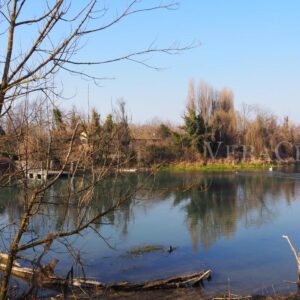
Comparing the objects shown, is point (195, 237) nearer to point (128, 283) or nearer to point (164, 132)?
point (128, 283)

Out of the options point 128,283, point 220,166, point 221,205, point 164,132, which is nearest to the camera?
point 128,283

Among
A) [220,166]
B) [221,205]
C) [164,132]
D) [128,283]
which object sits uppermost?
[164,132]

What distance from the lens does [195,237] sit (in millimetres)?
11445

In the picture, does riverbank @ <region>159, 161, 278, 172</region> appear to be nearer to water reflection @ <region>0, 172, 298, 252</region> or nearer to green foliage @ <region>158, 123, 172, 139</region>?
green foliage @ <region>158, 123, 172, 139</region>

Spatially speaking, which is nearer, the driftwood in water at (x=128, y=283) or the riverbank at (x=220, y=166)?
the driftwood in water at (x=128, y=283)

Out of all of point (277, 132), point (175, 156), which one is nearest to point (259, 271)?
point (175, 156)

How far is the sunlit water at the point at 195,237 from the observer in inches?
298

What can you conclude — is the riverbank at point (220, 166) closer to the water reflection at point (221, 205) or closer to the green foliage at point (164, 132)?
the green foliage at point (164, 132)

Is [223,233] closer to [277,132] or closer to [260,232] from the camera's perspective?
[260,232]

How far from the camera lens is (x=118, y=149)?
3400 millimetres

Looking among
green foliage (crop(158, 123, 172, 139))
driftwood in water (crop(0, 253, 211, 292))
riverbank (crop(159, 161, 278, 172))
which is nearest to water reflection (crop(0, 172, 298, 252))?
driftwood in water (crop(0, 253, 211, 292))

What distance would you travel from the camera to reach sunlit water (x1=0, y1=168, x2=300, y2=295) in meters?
7.58

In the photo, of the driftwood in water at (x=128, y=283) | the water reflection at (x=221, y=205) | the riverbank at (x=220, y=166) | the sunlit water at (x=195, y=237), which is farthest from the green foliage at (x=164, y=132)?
the driftwood in water at (x=128, y=283)

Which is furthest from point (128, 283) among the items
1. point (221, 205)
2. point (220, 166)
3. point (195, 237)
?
point (220, 166)
